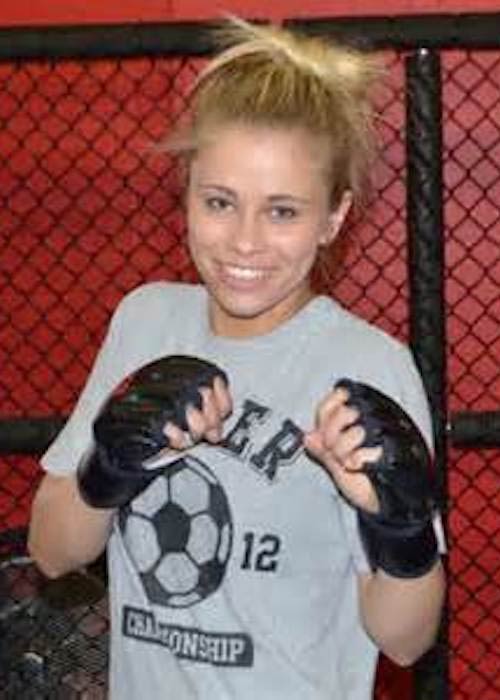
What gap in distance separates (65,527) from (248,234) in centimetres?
29

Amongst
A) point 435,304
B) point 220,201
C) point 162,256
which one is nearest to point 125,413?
point 220,201

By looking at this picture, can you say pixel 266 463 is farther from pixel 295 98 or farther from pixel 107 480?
pixel 295 98

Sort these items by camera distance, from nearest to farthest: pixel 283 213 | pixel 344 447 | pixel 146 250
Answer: pixel 344 447 < pixel 283 213 < pixel 146 250

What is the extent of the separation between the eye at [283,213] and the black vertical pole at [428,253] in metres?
0.68

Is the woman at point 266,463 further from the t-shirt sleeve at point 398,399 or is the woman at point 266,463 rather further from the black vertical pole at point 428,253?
the black vertical pole at point 428,253

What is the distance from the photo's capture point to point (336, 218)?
4.15ft

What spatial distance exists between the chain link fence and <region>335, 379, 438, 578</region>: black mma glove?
1107mm

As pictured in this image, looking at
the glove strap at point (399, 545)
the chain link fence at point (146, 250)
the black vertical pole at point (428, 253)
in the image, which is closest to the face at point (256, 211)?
the glove strap at point (399, 545)

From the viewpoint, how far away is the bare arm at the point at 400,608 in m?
1.18

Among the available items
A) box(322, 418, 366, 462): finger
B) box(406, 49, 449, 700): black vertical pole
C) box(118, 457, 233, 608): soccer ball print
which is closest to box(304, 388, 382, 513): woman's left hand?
box(322, 418, 366, 462): finger

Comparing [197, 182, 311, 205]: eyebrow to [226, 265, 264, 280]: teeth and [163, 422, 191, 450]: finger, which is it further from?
[163, 422, 191, 450]: finger

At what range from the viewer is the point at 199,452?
124 centimetres

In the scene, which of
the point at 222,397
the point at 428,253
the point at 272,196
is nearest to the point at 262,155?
the point at 272,196

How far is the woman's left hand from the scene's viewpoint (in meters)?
1.11
